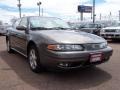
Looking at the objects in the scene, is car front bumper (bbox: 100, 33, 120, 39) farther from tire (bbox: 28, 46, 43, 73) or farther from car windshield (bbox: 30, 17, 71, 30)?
tire (bbox: 28, 46, 43, 73)

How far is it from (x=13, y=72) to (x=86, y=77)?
6.20 feet

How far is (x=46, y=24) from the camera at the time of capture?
6.31 meters

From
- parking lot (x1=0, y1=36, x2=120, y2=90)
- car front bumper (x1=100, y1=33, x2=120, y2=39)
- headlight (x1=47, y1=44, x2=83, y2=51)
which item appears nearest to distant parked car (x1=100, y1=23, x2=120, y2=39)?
car front bumper (x1=100, y1=33, x2=120, y2=39)

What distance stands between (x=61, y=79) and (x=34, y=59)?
95 centimetres

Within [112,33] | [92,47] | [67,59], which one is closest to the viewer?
[67,59]

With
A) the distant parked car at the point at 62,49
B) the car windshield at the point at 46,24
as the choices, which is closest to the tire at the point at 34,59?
the distant parked car at the point at 62,49

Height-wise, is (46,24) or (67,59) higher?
(46,24)

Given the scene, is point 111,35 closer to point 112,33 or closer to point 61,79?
point 112,33

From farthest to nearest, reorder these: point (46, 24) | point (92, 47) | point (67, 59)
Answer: point (46, 24) → point (92, 47) → point (67, 59)

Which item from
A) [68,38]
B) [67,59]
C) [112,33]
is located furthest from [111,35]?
[67,59]

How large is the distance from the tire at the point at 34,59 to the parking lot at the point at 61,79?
5.0 inches

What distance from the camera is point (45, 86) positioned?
4613 millimetres

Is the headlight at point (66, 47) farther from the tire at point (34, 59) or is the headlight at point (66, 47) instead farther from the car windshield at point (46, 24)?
the car windshield at point (46, 24)

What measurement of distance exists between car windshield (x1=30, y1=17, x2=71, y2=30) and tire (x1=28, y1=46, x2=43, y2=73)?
673 mm
